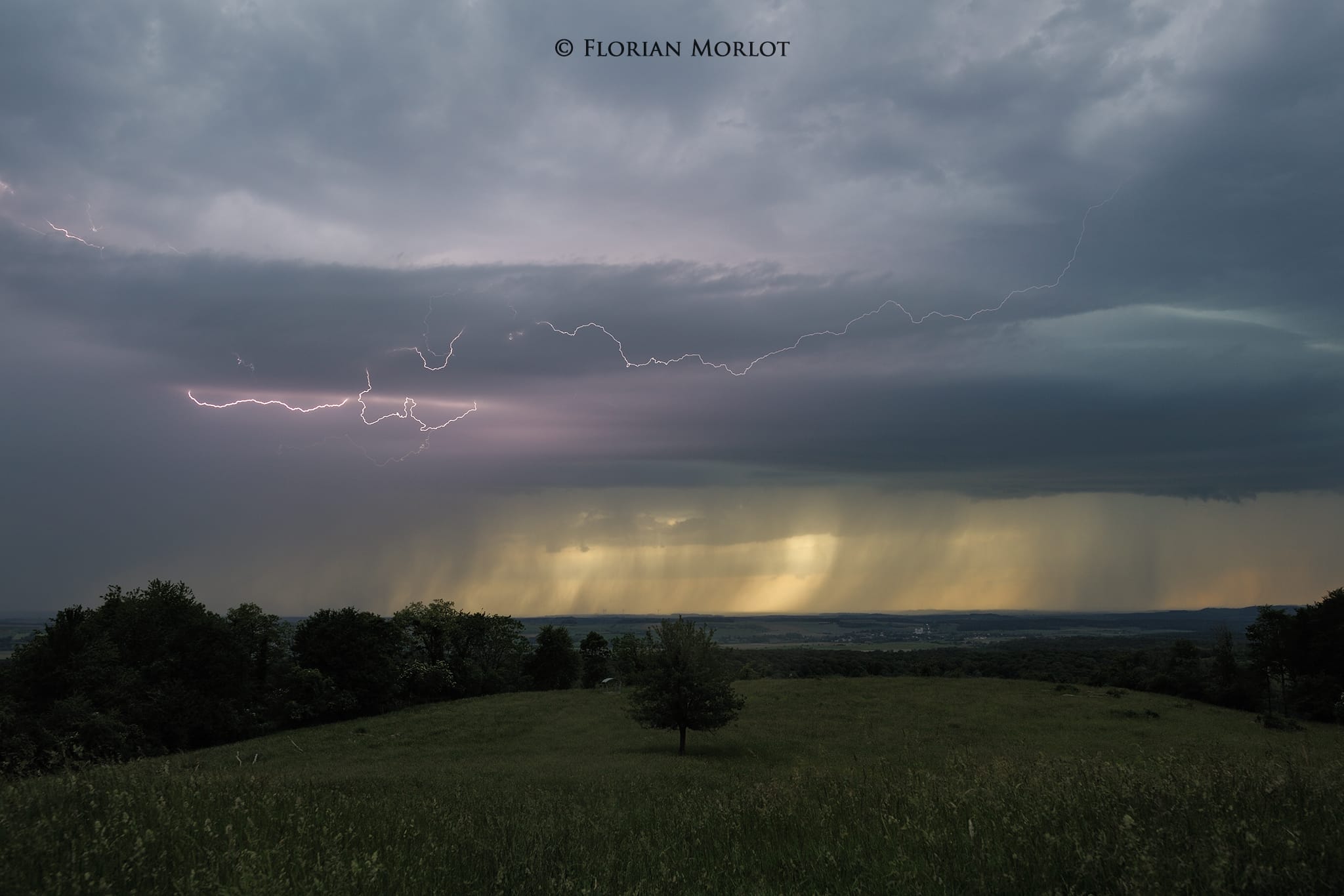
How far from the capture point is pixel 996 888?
476cm

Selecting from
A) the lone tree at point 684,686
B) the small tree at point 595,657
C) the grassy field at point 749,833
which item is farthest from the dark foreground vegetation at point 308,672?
the grassy field at point 749,833

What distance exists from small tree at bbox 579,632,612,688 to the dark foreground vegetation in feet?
56.7

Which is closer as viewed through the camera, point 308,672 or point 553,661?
point 308,672

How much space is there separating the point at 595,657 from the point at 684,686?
60909 millimetres

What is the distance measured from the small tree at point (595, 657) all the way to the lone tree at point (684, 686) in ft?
181

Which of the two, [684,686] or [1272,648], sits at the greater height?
[684,686]

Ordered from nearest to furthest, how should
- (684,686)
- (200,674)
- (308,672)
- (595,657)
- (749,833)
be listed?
(749,833), (684,686), (200,674), (308,672), (595,657)

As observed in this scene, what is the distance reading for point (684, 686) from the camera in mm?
38250

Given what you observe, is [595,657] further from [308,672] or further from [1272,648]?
[1272,648]

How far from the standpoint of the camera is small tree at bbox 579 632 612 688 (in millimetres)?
93750

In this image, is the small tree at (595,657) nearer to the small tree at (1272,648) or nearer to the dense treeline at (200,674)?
the dense treeline at (200,674)

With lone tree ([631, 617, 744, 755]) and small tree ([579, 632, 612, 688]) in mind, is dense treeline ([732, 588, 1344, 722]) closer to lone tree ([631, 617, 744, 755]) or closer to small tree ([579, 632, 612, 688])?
lone tree ([631, 617, 744, 755])

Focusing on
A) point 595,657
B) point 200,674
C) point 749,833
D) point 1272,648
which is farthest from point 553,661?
point 749,833

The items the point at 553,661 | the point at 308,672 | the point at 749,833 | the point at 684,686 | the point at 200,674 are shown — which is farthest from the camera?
the point at 553,661
